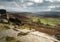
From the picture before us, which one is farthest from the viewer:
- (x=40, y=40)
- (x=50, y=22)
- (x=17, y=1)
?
(x=17, y=1)

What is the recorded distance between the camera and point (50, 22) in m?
5.38

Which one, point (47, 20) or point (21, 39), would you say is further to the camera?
point (47, 20)

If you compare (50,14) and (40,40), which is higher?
(50,14)

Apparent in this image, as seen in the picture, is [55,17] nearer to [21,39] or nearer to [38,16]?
[38,16]

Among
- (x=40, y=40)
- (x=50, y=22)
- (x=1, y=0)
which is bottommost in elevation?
(x=40, y=40)

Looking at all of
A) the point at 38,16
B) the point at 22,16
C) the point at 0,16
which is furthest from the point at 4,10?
the point at 38,16

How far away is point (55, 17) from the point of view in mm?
5418

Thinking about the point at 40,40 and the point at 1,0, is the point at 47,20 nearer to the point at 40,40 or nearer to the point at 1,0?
the point at 40,40

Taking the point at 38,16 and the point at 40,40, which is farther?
the point at 38,16

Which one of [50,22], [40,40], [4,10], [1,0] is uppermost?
[1,0]

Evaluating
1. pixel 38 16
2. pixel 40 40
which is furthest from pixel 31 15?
pixel 40 40

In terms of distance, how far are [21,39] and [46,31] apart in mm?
839

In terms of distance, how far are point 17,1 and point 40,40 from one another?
1659mm

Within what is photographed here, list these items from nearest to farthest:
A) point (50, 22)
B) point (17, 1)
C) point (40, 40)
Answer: point (40, 40)
point (50, 22)
point (17, 1)
